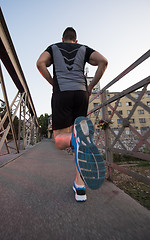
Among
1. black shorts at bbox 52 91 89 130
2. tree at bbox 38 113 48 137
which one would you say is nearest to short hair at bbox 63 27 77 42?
black shorts at bbox 52 91 89 130

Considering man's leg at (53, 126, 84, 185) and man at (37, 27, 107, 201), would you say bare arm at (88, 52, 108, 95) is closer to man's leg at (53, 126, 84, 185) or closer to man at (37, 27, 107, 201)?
man at (37, 27, 107, 201)

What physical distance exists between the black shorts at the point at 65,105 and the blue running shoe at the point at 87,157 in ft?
0.83

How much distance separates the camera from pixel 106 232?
2.58 feet

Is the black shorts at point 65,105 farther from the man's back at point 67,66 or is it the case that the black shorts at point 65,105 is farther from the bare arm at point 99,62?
the bare arm at point 99,62

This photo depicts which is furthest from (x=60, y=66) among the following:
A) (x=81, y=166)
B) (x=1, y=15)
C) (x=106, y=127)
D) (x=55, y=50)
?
(x=1, y=15)

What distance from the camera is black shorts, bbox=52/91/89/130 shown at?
1.31 m

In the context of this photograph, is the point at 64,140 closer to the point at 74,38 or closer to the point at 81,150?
the point at 81,150

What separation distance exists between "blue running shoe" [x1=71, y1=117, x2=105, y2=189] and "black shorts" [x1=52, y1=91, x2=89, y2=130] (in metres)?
0.25

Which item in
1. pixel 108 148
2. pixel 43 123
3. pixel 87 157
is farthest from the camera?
pixel 43 123

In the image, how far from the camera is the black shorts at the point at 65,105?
4.29ft

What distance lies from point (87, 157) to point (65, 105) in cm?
61

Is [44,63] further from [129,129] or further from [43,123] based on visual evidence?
[43,123]

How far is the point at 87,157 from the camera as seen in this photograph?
0.96 meters

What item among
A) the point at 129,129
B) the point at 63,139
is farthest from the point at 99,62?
the point at 129,129
